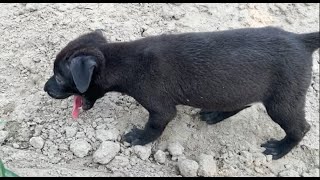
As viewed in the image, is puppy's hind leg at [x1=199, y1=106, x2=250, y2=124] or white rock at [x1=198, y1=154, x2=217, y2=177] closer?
white rock at [x1=198, y1=154, x2=217, y2=177]

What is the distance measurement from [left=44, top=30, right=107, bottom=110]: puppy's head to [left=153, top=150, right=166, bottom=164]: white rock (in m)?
0.92

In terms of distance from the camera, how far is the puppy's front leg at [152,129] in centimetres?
552

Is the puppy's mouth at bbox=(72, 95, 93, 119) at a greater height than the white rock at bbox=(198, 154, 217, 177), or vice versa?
the puppy's mouth at bbox=(72, 95, 93, 119)

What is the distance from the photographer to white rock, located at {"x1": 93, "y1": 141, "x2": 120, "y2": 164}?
560 cm

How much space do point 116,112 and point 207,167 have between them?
51.9 inches

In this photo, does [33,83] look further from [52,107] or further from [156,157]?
[156,157]

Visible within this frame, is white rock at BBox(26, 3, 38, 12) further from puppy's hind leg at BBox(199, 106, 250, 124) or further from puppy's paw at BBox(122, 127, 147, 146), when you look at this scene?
puppy's hind leg at BBox(199, 106, 250, 124)

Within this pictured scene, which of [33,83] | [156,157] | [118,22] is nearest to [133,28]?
[118,22]

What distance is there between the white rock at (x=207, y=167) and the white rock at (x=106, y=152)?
94 centimetres

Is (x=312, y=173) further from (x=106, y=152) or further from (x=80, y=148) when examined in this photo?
(x=80, y=148)

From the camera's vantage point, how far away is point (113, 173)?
5.55 m

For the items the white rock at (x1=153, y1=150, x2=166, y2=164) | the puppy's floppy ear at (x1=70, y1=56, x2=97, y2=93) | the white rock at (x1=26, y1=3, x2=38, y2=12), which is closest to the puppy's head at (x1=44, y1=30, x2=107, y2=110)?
the puppy's floppy ear at (x1=70, y1=56, x2=97, y2=93)

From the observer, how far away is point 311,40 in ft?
17.0

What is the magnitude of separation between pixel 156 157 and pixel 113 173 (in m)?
0.52
